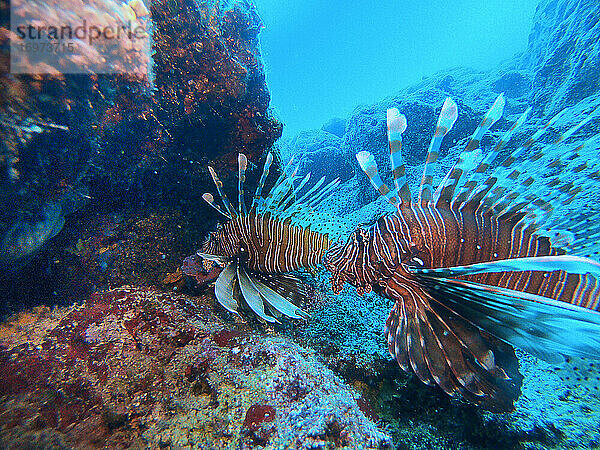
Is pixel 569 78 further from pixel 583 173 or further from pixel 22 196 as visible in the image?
pixel 22 196

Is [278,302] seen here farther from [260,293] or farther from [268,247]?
[268,247]

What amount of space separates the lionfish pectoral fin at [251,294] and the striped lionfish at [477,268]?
2.09 feet

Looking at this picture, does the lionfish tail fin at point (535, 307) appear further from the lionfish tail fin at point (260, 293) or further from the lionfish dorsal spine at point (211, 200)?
the lionfish dorsal spine at point (211, 200)

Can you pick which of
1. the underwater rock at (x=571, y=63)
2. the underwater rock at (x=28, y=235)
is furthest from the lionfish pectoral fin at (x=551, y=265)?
the underwater rock at (x=571, y=63)

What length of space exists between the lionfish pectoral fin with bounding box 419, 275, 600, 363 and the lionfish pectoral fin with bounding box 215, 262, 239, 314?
1.32 meters

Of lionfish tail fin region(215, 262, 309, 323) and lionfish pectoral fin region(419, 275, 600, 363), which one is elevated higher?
lionfish pectoral fin region(419, 275, 600, 363)

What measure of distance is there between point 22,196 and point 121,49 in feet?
4.47

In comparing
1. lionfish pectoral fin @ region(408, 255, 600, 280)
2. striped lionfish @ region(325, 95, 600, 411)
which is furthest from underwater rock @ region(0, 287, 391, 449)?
lionfish pectoral fin @ region(408, 255, 600, 280)

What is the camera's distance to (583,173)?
179 cm

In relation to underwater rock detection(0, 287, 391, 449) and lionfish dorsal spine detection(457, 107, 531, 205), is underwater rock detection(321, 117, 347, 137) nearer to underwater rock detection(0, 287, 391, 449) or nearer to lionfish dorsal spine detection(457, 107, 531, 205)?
lionfish dorsal spine detection(457, 107, 531, 205)

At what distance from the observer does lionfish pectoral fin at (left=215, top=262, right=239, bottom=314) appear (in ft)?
5.83

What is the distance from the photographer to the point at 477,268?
1.20 meters

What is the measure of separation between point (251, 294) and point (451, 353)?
55.9 inches

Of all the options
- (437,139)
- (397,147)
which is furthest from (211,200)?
(437,139)
